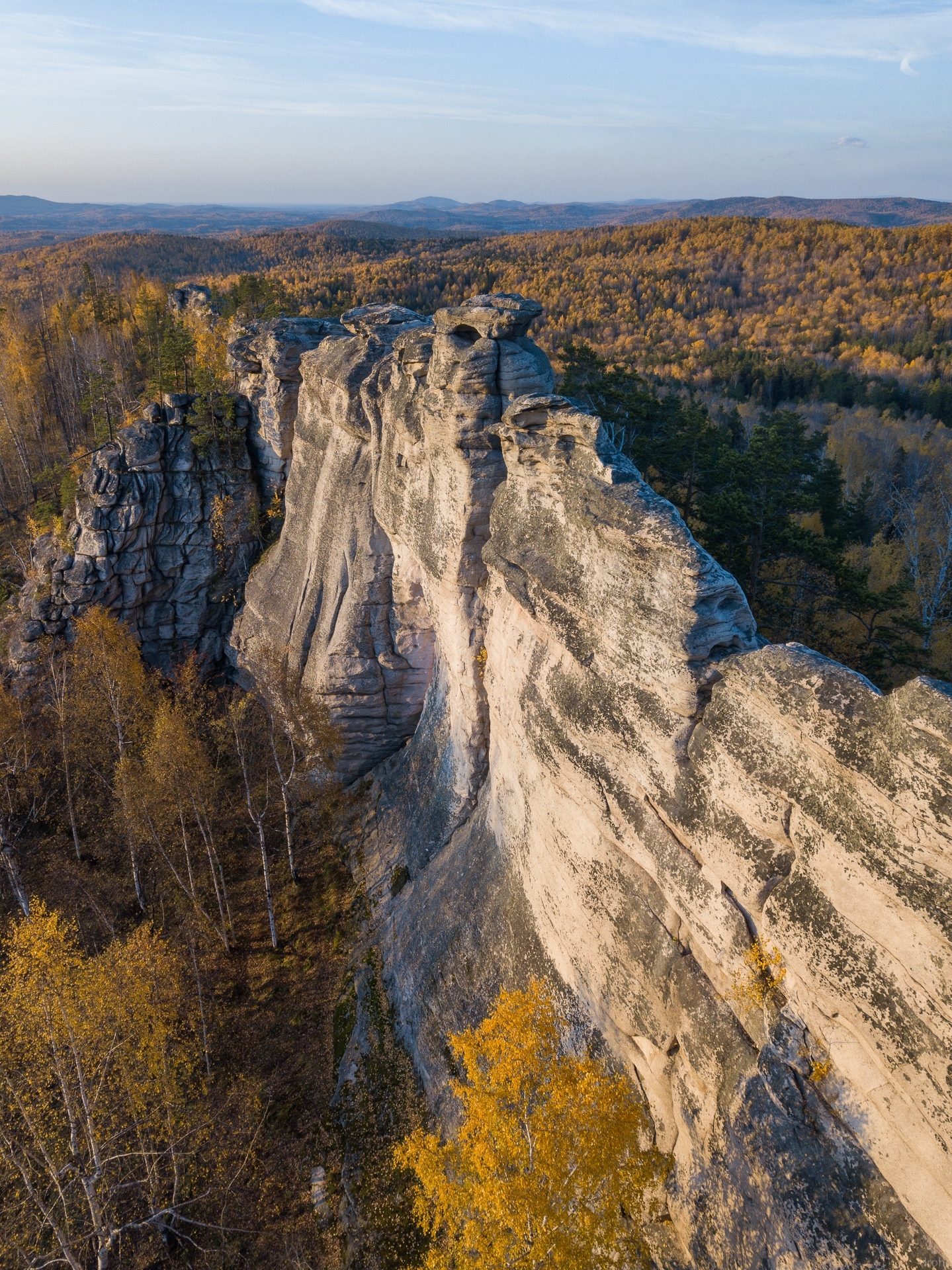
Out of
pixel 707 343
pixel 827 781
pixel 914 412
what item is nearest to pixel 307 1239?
pixel 827 781

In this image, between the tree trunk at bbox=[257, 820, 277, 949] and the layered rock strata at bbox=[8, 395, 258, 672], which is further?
the layered rock strata at bbox=[8, 395, 258, 672]

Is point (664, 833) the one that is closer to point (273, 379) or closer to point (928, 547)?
point (273, 379)

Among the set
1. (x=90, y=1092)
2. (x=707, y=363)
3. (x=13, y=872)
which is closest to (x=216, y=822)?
(x=13, y=872)

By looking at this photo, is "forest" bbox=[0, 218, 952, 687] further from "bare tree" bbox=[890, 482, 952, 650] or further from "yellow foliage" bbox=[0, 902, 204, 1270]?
"yellow foliage" bbox=[0, 902, 204, 1270]

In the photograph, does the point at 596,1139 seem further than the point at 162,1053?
No

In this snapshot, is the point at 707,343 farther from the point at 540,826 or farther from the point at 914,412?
the point at 540,826

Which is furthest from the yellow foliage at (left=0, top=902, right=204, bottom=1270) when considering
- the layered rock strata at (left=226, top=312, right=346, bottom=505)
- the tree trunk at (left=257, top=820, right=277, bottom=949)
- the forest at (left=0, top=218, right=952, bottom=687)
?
the layered rock strata at (left=226, top=312, right=346, bottom=505)
